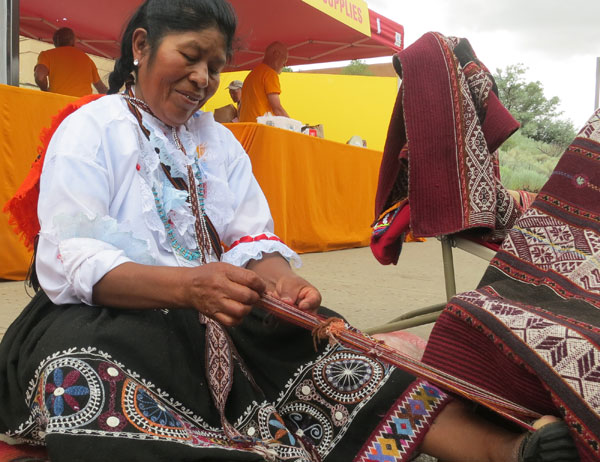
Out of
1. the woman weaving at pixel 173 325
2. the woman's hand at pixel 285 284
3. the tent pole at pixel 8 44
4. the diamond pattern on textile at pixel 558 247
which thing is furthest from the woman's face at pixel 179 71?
the tent pole at pixel 8 44

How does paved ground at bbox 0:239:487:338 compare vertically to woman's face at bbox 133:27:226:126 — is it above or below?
below

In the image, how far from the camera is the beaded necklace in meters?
1.50

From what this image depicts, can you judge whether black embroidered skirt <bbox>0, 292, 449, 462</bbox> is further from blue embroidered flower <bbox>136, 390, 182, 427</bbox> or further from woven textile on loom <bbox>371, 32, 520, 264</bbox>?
woven textile on loom <bbox>371, 32, 520, 264</bbox>

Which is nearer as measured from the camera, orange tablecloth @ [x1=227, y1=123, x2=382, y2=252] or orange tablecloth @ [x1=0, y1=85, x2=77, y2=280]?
orange tablecloth @ [x1=0, y1=85, x2=77, y2=280]

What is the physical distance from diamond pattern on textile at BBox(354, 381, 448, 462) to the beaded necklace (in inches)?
23.5

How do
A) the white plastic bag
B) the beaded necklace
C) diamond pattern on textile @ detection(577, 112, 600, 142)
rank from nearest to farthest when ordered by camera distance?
the beaded necklace
diamond pattern on textile @ detection(577, 112, 600, 142)
the white plastic bag

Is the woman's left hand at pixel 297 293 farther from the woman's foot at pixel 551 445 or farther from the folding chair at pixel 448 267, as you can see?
the folding chair at pixel 448 267

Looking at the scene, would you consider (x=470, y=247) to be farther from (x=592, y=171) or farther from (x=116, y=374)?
(x=116, y=374)

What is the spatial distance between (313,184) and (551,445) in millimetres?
4798

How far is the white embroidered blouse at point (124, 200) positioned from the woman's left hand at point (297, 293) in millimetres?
146

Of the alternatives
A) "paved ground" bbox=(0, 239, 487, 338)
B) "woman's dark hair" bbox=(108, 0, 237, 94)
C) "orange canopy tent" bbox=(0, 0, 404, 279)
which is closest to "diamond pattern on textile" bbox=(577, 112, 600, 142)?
"woman's dark hair" bbox=(108, 0, 237, 94)

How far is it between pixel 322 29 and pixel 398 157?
7035 mm

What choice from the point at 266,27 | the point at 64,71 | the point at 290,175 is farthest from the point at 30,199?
the point at 266,27

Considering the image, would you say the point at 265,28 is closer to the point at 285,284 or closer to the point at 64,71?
the point at 64,71
